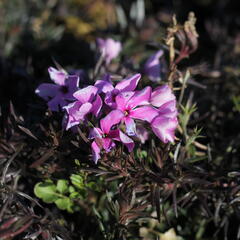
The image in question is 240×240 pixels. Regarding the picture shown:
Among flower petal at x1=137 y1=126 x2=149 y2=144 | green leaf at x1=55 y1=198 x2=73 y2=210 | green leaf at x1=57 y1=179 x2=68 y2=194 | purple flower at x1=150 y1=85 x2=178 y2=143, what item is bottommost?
green leaf at x1=55 y1=198 x2=73 y2=210

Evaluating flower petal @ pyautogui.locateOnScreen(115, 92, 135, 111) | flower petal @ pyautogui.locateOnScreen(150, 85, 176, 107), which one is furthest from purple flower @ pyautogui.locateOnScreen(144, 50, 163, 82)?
flower petal @ pyautogui.locateOnScreen(115, 92, 135, 111)

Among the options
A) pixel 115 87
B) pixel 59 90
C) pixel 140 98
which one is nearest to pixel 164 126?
pixel 140 98

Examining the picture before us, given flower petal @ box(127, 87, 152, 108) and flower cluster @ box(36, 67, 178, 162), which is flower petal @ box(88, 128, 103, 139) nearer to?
flower cluster @ box(36, 67, 178, 162)

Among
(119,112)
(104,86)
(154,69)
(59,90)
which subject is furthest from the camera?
(154,69)

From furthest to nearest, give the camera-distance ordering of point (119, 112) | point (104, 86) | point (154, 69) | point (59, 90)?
1. point (154, 69)
2. point (59, 90)
3. point (104, 86)
4. point (119, 112)

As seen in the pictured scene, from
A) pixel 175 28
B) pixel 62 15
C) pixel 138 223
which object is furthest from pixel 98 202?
pixel 62 15

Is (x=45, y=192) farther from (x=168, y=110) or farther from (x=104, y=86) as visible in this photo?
(x=168, y=110)

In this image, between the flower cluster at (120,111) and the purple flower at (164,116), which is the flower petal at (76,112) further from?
the purple flower at (164,116)
